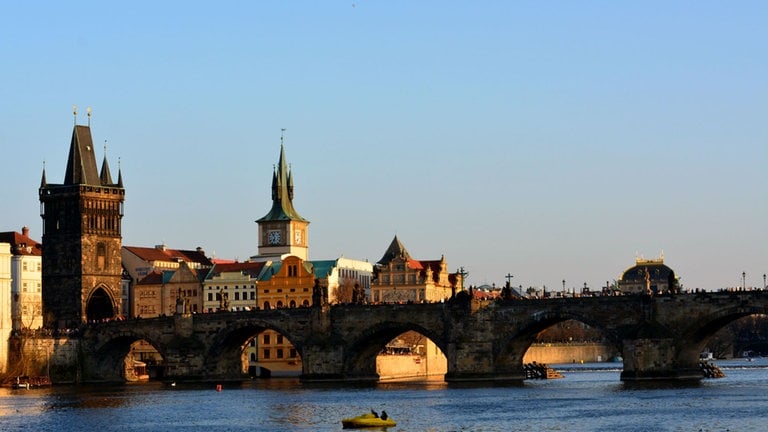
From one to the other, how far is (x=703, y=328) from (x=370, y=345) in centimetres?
3456

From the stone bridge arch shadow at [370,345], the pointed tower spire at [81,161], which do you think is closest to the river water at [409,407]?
the stone bridge arch shadow at [370,345]

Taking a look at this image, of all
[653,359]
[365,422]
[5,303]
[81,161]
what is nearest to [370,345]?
[653,359]

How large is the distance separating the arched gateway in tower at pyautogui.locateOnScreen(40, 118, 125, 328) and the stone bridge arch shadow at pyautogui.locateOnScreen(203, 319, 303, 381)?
2190cm

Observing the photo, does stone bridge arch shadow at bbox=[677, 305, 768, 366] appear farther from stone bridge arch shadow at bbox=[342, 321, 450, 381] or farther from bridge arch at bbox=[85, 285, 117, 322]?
bridge arch at bbox=[85, 285, 117, 322]

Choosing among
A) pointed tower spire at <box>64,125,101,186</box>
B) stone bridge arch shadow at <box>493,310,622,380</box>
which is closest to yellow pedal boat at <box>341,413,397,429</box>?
stone bridge arch shadow at <box>493,310,622,380</box>

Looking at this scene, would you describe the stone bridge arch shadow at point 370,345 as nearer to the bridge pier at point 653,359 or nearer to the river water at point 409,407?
the river water at point 409,407

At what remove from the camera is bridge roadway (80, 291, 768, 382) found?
14088cm

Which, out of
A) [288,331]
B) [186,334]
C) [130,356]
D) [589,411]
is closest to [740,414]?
[589,411]

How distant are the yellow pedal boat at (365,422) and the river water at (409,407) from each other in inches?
51.6

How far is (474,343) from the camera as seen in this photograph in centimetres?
15112

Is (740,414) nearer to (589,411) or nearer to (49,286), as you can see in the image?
(589,411)

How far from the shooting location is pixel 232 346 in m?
171

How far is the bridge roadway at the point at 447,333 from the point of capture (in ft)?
462

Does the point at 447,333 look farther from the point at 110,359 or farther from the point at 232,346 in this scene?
the point at 110,359
